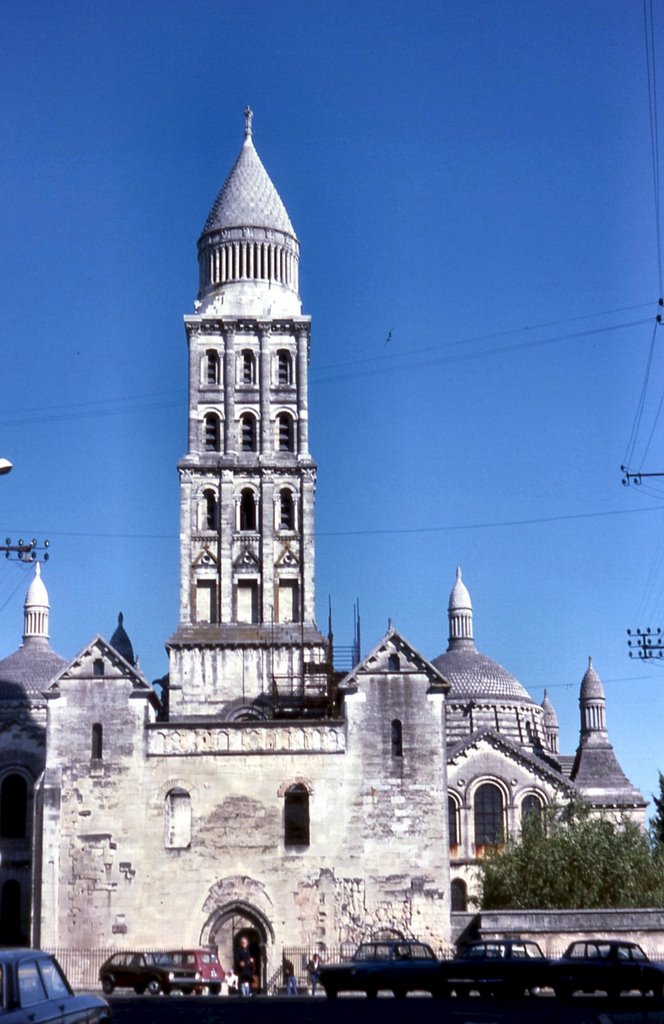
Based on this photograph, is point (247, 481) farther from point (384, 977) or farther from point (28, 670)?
point (384, 977)

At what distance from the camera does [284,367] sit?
61.6 m

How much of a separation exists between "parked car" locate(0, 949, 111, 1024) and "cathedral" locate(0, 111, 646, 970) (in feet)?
107

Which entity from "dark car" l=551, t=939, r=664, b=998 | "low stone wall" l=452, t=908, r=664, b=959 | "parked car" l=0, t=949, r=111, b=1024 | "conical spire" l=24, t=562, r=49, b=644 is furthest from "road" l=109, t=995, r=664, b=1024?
"conical spire" l=24, t=562, r=49, b=644

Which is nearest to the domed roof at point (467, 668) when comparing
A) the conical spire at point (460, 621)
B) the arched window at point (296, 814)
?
the conical spire at point (460, 621)

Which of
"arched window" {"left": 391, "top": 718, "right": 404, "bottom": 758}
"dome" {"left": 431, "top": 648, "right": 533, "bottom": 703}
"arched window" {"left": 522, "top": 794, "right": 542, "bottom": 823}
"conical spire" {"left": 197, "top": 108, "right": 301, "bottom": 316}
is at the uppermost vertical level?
"conical spire" {"left": 197, "top": 108, "right": 301, "bottom": 316}

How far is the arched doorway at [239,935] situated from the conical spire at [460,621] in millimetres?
31009

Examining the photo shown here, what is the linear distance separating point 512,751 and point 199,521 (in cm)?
1733

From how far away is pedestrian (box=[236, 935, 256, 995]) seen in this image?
4688 centimetres

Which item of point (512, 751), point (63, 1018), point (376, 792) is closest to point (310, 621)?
point (376, 792)

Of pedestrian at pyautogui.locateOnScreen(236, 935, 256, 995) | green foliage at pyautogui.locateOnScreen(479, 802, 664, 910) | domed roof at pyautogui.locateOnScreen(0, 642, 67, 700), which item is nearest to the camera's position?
pedestrian at pyautogui.locateOnScreen(236, 935, 256, 995)

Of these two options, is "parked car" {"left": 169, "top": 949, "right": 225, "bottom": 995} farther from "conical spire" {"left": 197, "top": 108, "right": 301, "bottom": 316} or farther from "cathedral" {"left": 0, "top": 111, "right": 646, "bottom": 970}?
"conical spire" {"left": 197, "top": 108, "right": 301, "bottom": 316}

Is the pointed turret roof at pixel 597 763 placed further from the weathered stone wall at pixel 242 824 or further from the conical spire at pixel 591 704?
the weathered stone wall at pixel 242 824

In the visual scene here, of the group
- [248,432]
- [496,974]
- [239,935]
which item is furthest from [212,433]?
[496,974]

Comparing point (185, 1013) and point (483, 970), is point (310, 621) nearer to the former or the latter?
point (483, 970)
